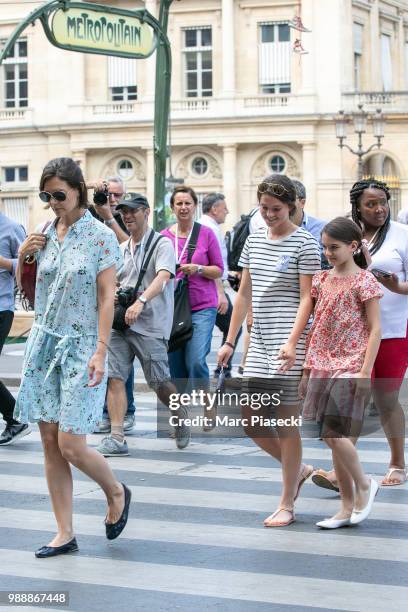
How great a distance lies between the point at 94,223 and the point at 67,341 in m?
0.59

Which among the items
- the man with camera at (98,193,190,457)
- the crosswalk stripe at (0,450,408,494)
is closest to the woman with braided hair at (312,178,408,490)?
the crosswalk stripe at (0,450,408,494)

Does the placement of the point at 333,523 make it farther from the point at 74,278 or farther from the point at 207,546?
the point at 74,278

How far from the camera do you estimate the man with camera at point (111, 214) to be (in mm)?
10391

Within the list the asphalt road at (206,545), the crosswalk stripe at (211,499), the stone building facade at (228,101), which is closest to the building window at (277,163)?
the stone building facade at (228,101)

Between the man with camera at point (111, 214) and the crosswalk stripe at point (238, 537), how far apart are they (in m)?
2.96

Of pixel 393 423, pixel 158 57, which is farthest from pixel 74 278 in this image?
pixel 158 57

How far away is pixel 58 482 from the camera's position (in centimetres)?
693

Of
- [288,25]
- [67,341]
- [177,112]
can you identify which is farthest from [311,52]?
[67,341]

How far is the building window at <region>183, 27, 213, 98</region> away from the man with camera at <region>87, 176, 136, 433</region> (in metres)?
49.5

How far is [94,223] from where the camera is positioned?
7020 mm

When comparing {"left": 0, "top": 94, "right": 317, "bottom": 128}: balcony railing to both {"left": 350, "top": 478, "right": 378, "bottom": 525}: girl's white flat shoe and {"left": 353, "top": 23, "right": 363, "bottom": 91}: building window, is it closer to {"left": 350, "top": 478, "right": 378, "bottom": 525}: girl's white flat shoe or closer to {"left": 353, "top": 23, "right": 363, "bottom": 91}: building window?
{"left": 353, "top": 23, "right": 363, "bottom": 91}: building window

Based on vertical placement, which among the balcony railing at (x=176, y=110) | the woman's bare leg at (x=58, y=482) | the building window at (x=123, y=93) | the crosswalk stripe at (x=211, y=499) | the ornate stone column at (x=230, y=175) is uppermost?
the building window at (x=123, y=93)

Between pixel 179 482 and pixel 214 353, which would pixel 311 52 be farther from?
pixel 179 482

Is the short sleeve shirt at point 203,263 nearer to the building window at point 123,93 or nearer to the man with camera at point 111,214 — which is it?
the man with camera at point 111,214
